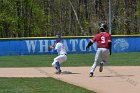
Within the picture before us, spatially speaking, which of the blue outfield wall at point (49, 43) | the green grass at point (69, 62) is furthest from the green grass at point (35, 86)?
the blue outfield wall at point (49, 43)

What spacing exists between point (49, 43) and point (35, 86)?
2366 cm

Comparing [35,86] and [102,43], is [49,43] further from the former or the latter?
[35,86]

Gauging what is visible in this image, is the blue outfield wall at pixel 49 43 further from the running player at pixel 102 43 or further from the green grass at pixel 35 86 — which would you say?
the green grass at pixel 35 86

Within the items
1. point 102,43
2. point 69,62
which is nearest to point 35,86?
point 102,43

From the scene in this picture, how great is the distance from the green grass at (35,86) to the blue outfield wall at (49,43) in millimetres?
20415

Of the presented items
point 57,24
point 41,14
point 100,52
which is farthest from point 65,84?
point 57,24

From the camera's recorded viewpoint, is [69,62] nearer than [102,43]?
No

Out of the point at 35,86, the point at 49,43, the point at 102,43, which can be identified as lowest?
the point at 49,43

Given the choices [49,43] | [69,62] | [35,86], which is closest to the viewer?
[35,86]

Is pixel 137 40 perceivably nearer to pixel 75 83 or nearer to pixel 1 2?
pixel 75 83

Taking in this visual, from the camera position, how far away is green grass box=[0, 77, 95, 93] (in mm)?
12984

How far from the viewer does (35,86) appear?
14047 mm

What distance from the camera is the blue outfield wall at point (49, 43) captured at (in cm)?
3666

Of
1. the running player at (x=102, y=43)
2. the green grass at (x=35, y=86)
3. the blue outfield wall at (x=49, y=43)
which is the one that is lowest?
the blue outfield wall at (x=49, y=43)
